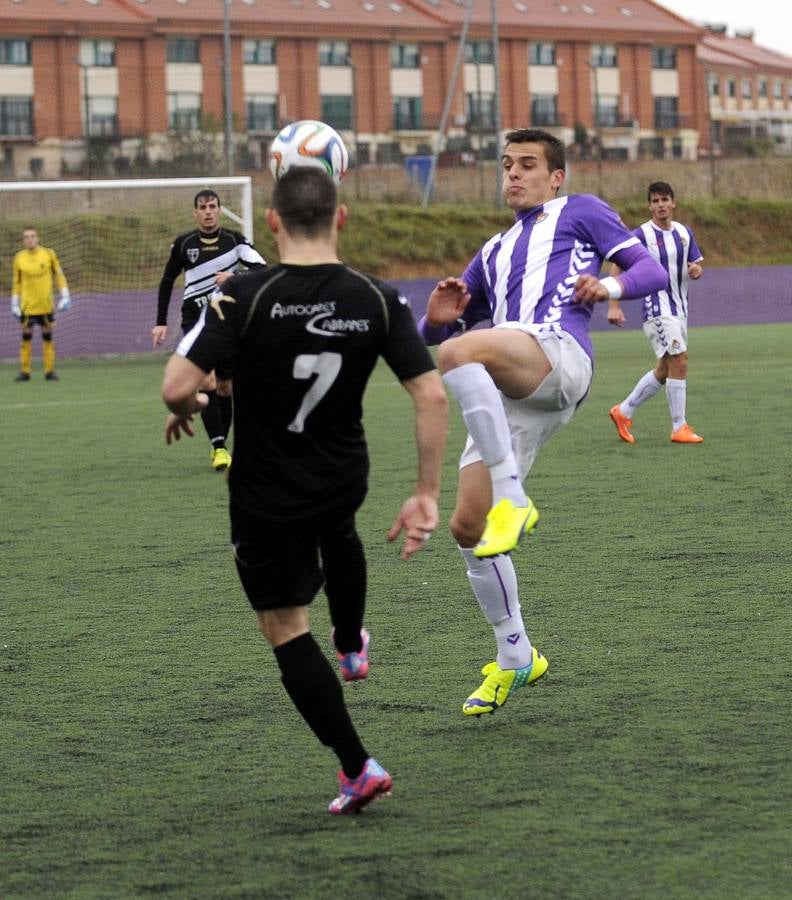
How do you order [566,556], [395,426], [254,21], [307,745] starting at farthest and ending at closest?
[254,21] → [395,426] → [566,556] → [307,745]

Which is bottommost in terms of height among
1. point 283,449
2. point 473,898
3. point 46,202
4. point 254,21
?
point 473,898

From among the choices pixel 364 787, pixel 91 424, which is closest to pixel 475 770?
pixel 364 787

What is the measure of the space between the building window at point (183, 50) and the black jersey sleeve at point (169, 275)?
177 feet

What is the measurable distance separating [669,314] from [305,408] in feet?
30.9

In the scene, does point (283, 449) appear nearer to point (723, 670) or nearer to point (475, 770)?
point (475, 770)

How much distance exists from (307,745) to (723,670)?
59.4 inches

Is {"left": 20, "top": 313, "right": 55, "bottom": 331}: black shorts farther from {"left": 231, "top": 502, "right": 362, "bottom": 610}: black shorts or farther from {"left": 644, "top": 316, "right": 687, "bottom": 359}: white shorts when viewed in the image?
{"left": 231, "top": 502, "right": 362, "bottom": 610}: black shorts

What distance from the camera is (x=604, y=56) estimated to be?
3002 inches

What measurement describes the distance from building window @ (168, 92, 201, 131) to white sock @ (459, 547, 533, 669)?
196 ft

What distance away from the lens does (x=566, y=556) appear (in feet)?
25.8

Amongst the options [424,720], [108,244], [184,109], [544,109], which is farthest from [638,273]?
[544,109]

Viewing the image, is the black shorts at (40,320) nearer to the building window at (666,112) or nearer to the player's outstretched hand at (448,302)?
the player's outstretched hand at (448,302)

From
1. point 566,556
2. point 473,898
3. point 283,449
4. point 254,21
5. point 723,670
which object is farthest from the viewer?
point 254,21

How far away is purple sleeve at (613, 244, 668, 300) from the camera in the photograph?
5.48m
